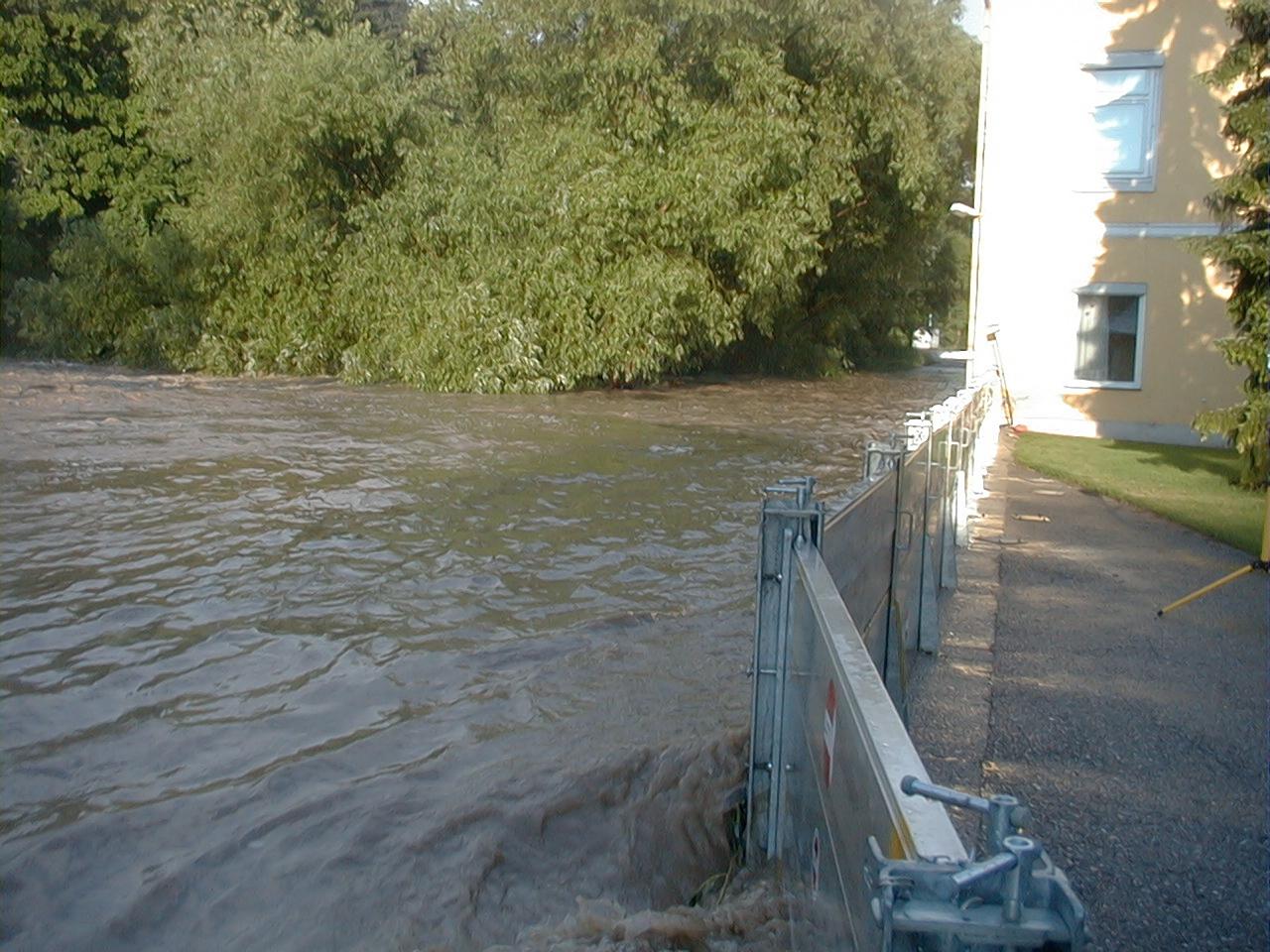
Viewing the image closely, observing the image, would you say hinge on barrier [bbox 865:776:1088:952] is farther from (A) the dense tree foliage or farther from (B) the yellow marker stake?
(A) the dense tree foliage

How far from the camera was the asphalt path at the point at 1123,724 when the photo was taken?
14.4 feet

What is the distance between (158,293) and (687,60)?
46.7 feet

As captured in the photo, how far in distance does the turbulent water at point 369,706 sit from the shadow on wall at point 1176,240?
378 inches

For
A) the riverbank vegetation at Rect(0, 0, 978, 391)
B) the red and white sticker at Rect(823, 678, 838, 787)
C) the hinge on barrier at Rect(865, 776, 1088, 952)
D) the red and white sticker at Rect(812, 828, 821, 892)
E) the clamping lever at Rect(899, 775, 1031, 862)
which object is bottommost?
the red and white sticker at Rect(812, 828, 821, 892)

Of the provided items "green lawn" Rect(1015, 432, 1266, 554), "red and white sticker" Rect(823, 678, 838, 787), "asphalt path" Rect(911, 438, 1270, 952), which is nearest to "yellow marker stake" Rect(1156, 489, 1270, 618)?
"asphalt path" Rect(911, 438, 1270, 952)

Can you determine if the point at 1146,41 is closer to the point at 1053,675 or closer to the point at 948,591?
the point at 948,591

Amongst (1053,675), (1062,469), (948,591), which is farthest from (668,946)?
(1062,469)

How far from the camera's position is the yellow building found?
66.9 ft

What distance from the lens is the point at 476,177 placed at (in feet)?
84.0

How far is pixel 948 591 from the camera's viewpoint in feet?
28.6

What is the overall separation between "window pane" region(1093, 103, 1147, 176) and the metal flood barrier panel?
611 inches

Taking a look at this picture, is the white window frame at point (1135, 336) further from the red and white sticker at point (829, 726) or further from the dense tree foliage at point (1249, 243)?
the red and white sticker at point (829, 726)

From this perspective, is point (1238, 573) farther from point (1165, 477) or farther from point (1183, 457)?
point (1183, 457)

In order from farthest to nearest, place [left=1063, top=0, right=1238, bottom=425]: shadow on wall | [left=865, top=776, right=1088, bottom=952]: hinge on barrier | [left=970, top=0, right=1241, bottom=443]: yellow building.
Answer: [left=970, top=0, right=1241, bottom=443]: yellow building → [left=1063, top=0, right=1238, bottom=425]: shadow on wall → [left=865, top=776, right=1088, bottom=952]: hinge on barrier
